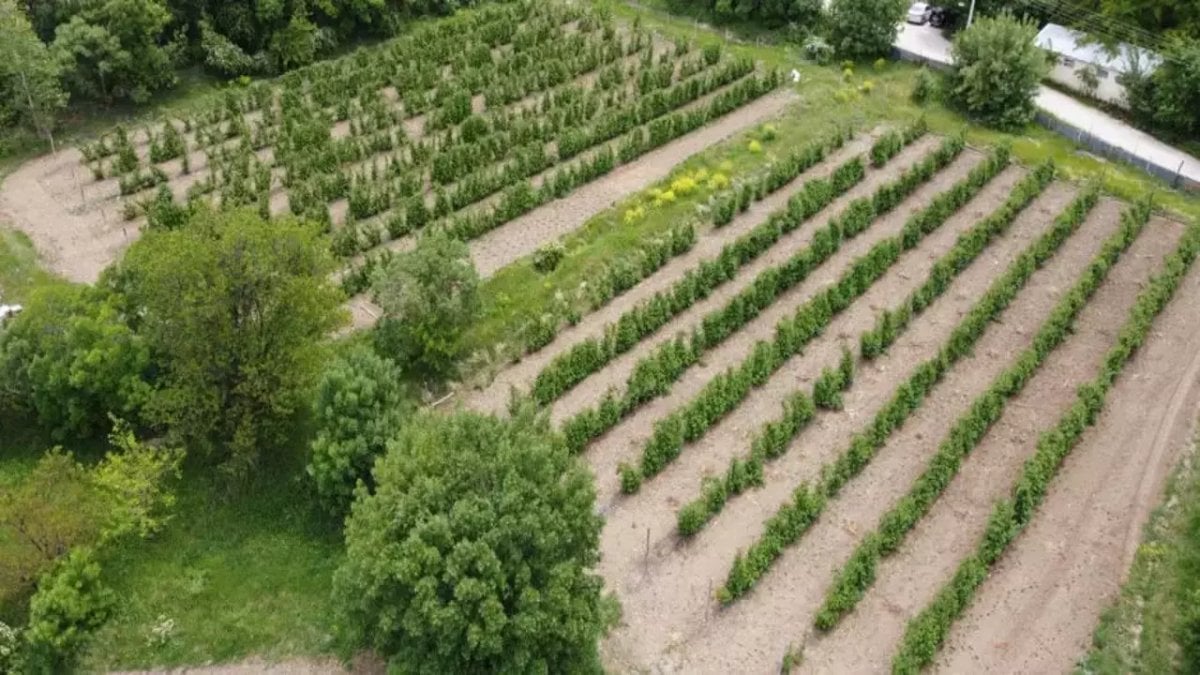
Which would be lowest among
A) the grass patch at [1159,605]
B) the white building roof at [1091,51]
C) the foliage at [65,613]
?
the grass patch at [1159,605]

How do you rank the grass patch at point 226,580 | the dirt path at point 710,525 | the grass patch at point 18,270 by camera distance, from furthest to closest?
the grass patch at point 18,270, the dirt path at point 710,525, the grass patch at point 226,580

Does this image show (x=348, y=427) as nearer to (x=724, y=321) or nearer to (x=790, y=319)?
(x=724, y=321)

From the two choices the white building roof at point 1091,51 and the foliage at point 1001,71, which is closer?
the foliage at point 1001,71

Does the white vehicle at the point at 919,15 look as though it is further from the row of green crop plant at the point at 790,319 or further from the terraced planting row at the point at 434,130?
the row of green crop plant at the point at 790,319

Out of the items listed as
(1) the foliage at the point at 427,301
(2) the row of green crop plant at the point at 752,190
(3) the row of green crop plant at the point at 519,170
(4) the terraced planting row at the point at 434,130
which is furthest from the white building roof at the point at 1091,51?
(1) the foliage at the point at 427,301

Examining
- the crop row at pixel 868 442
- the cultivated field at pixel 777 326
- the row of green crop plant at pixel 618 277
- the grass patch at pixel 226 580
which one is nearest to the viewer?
the grass patch at pixel 226 580

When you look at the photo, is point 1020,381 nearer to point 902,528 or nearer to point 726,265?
point 902,528

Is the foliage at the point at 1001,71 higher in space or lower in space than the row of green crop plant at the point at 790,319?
higher
